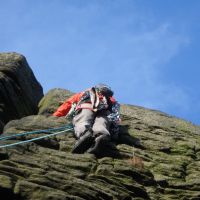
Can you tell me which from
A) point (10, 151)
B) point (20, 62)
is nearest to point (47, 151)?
point (10, 151)

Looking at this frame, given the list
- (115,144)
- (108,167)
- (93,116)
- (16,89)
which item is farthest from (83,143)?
(16,89)

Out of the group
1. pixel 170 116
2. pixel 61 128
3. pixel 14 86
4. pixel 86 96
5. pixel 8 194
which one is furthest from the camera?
pixel 170 116

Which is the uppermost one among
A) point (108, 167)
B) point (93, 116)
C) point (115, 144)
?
point (93, 116)

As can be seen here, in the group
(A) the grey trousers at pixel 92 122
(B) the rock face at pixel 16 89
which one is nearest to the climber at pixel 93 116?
(A) the grey trousers at pixel 92 122

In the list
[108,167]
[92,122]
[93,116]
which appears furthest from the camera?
[93,116]

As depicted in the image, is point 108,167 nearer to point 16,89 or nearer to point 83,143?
point 83,143

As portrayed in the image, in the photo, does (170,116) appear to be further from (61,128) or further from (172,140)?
(61,128)

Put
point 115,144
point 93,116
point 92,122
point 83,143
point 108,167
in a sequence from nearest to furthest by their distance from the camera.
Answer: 1. point 108,167
2. point 83,143
3. point 92,122
4. point 115,144
5. point 93,116

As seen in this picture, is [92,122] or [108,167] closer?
[108,167]

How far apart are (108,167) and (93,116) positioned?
3876mm

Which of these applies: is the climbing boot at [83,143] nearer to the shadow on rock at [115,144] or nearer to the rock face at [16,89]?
the shadow on rock at [115,144]

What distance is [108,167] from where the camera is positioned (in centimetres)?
1514

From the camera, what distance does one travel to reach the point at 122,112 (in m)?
23.3

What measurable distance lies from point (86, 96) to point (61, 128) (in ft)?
5.65
